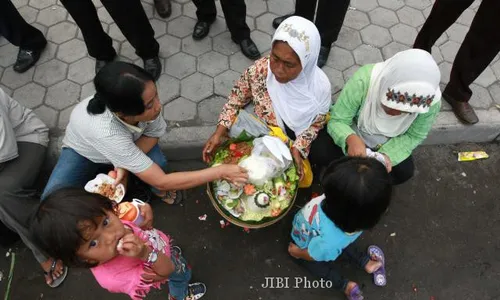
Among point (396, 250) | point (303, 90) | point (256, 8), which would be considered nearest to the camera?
point (303, 90)

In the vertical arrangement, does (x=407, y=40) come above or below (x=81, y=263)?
below

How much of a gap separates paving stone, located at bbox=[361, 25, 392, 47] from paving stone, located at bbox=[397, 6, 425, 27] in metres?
0.31

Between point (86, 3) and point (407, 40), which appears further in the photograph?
point (407, 40)

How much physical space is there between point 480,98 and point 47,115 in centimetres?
398

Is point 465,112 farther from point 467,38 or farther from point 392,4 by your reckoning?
point 392,4

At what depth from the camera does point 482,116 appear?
10.5 feet

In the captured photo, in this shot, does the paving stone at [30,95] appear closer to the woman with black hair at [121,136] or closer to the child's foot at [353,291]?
the woman with black hair at [121,136]

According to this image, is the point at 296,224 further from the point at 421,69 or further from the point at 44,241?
the point at 44,241

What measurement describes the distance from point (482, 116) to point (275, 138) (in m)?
2.12

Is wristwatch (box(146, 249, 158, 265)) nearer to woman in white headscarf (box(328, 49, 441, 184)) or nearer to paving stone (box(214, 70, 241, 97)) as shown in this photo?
woman in white headscarf (box(328, 49, 441, 184))

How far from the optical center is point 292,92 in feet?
7.81

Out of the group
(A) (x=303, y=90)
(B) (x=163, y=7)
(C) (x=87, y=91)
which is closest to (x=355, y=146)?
(A) (x=303, y=90)

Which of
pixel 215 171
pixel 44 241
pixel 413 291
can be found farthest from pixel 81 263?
pixel 413 291

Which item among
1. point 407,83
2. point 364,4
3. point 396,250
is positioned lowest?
point 396,250
